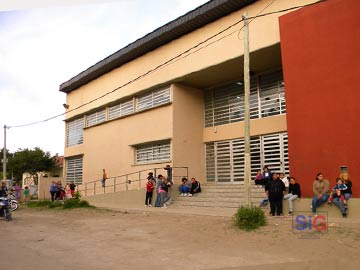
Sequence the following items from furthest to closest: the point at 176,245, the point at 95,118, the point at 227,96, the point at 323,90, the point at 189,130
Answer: the point at 95,118, the point at 189,130, the point at 227,96, the point at 323,90, the point at 176,245

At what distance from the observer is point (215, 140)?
21188 mm

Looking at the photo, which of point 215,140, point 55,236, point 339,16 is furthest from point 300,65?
point 55,236

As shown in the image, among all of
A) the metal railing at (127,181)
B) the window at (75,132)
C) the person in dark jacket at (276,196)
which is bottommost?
the person in dark jacket at (276,196)

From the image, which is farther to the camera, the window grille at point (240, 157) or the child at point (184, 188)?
the child at point (184, 188)

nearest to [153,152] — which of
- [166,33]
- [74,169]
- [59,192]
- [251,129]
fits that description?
[251,129]

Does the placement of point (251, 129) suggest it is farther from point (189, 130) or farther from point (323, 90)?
point (323, 90)

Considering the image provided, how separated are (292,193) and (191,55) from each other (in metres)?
9.23

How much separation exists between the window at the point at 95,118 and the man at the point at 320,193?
16.7 metres

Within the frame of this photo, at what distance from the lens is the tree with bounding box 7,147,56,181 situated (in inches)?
1726

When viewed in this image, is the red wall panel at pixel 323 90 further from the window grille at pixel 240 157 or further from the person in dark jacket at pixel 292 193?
the window grille at pixel 240 157

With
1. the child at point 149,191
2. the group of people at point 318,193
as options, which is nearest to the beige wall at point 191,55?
the child at point 149,191

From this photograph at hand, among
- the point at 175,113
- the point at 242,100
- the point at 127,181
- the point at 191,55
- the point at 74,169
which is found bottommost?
the point at 127,181

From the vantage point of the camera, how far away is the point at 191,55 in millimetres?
19578

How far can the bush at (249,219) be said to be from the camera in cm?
1086
